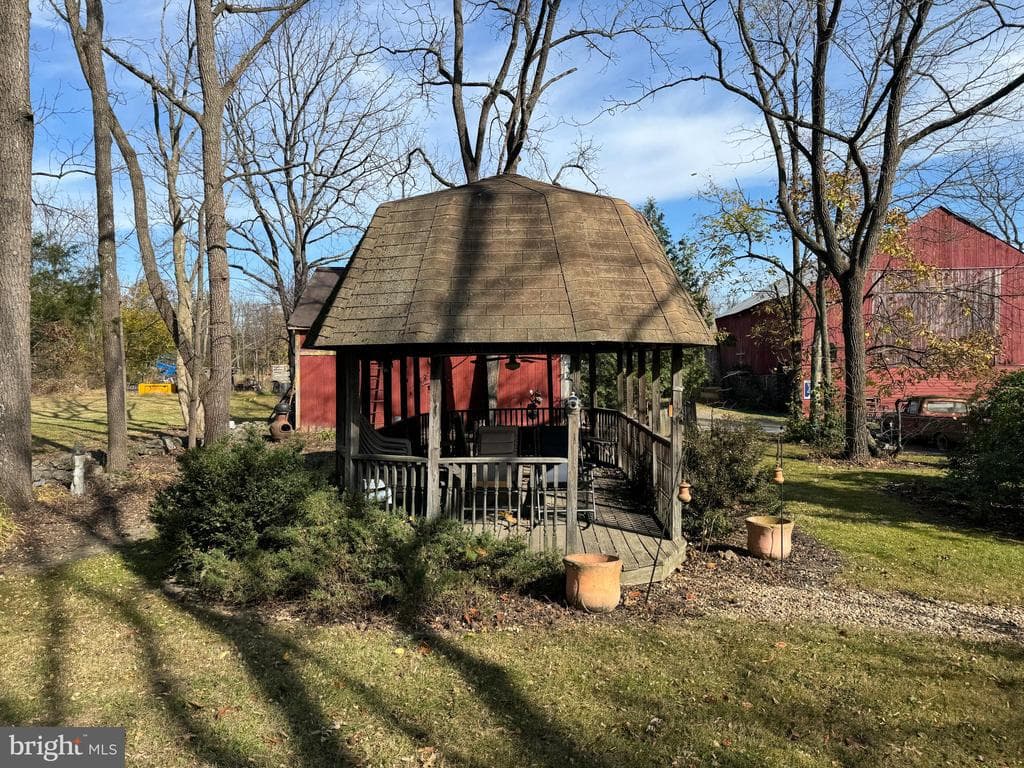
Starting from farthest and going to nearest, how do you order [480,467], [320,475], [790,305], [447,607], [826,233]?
[790,305]
[826,233]
[480,467]
[320,475]
[447,607]

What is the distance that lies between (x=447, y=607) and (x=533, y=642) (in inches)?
38.7

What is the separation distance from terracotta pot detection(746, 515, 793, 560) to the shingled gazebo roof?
2473 millimetres

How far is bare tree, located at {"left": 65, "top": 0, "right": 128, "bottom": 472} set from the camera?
42.8ft

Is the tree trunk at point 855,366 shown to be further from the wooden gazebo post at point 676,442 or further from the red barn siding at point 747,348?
the red barn siding at point 747,348

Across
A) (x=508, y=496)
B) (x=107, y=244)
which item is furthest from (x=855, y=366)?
(x=107, y=244)

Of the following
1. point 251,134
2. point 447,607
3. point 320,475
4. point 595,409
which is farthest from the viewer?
point 251,134

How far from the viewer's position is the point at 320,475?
743cm

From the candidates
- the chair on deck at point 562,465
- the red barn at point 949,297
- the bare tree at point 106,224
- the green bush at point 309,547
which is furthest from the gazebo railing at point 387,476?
the red barn at point 949,297

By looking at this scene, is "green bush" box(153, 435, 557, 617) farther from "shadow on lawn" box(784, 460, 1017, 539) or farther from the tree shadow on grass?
"shadow on lawn" box(784, 460, 1017, 539)

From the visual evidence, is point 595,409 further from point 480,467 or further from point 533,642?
point 533,642

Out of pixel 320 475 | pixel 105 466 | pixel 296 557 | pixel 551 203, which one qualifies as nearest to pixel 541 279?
pixel 551 203

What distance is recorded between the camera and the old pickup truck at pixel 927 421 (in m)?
18.4

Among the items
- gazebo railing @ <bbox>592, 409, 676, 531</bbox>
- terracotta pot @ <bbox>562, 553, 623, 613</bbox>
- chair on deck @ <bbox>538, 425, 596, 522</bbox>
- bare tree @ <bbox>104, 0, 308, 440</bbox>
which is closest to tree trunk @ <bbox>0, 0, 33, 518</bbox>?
bare tree @ <bbox>104, 0, 308, 440</bbox>

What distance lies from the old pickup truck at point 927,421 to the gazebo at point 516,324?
12.4 meters
